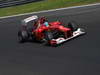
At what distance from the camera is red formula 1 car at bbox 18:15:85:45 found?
14.6 m

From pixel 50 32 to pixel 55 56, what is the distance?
2.00 m

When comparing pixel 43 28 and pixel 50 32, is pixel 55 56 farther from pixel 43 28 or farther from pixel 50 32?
pixel 43 28

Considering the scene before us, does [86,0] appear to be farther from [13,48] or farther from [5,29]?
[13,48]

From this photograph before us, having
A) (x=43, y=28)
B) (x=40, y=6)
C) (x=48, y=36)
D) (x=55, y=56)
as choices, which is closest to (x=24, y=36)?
(x=43, y=28)

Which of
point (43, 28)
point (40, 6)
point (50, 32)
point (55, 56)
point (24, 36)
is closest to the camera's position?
point (55, 56)

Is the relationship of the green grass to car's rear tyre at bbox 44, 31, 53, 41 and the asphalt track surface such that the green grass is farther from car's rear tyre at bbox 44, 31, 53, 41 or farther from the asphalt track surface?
car's rear tyre at bbox 44, 31, 53, 41

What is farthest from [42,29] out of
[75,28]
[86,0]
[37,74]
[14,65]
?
[86,0]

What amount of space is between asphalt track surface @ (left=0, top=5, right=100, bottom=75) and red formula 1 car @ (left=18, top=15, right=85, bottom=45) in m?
0.27

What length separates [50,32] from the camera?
584 inches

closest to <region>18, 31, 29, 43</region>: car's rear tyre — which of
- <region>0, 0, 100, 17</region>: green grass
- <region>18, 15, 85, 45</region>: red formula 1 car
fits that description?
<region>18, 15, 85, 45</region>: red formula 1 car

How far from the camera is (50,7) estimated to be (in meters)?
24.0

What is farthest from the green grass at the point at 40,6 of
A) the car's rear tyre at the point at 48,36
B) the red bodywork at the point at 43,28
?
the car's rear tyre at the point at 48,36

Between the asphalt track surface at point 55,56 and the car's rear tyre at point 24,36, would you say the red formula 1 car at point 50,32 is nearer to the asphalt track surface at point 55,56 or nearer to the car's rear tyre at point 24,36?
the car's rear tyre at point 24,36

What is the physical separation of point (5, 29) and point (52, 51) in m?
6.48
